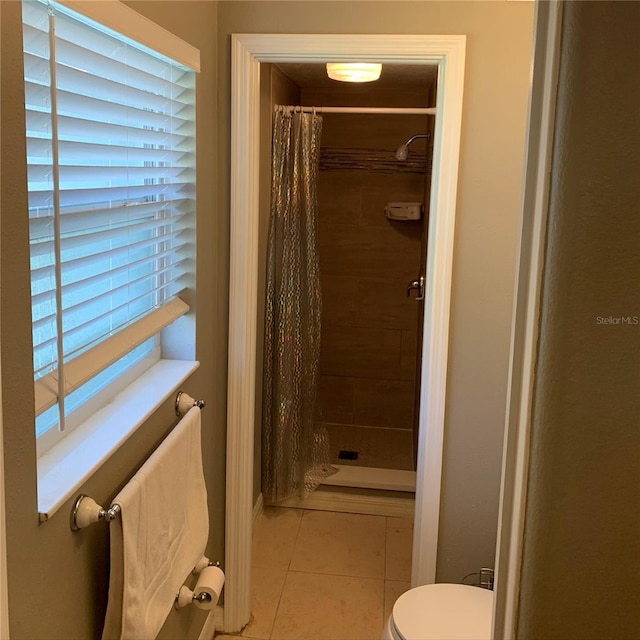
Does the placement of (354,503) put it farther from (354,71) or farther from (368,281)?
(354,71)

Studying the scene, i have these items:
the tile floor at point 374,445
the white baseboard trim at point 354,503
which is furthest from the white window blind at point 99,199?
the tile floor at point 374,445

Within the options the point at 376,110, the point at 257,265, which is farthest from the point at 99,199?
the point at 376,110

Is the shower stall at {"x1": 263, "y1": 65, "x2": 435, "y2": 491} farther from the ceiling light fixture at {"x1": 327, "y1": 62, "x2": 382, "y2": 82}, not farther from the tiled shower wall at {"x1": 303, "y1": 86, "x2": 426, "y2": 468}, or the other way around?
the ceiling light fixture at {"x1": 327, "y1": 62, "x2": 382, "y2": 82}

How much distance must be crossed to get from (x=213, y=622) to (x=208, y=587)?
759 mm

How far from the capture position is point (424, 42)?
2.15m

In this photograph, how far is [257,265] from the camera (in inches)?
93.7

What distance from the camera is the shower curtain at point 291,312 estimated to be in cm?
311

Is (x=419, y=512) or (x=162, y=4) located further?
(x=419, y=512)

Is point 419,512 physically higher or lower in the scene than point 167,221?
lower

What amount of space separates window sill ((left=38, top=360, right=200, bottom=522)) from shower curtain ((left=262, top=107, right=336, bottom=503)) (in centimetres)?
117

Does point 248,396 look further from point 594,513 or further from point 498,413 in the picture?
point 594,513

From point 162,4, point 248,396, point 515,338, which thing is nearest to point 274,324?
point 248,396

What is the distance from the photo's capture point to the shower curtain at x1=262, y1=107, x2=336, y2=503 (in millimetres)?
3111

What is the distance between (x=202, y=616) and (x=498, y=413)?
1.16m
